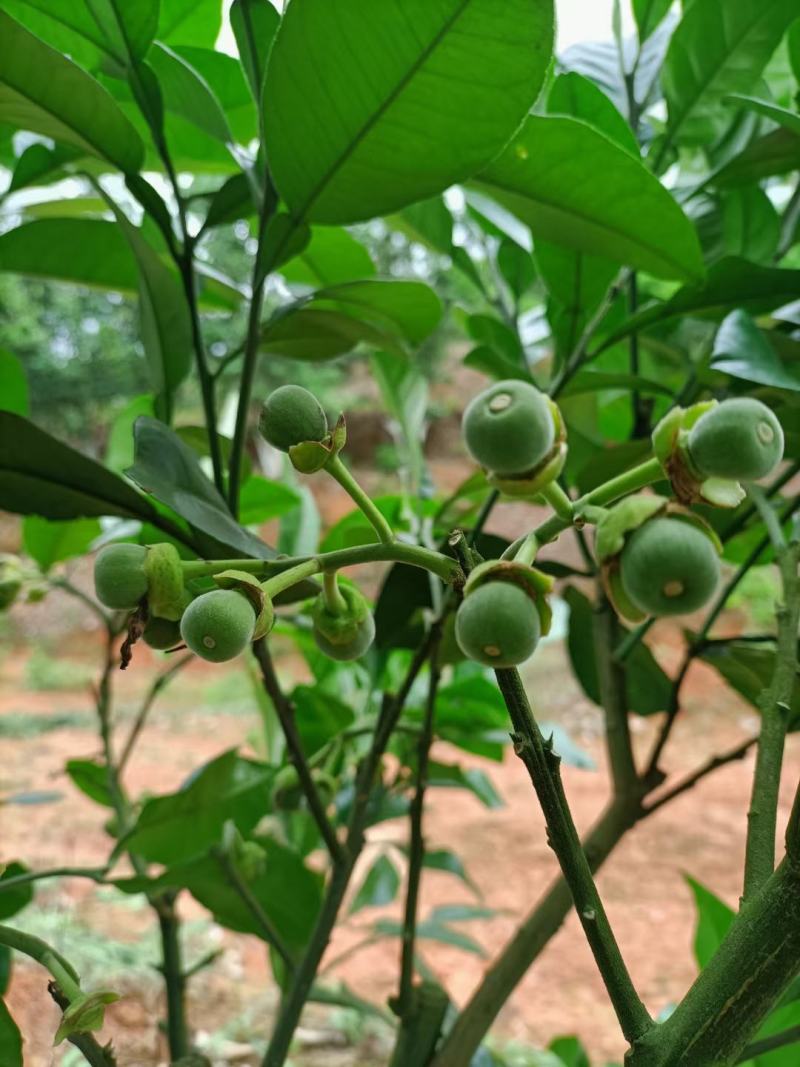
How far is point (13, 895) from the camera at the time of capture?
0.45 meters

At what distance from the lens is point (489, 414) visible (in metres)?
0.20

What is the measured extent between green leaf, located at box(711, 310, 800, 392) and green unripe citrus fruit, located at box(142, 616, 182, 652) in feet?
0.75

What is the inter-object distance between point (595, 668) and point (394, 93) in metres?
0.39

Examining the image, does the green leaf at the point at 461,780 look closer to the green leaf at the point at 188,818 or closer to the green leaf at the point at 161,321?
the green leaf at the point at 188,818

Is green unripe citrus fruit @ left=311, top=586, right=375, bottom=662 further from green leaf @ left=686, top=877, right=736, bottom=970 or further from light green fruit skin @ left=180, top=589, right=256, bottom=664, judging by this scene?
green leaf @ left=686, top=877, right=736, bottom=970

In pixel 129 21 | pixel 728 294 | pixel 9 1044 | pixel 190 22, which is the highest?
pixel 190 22

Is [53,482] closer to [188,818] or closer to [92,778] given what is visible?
[188,818]

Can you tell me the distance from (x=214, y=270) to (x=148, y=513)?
0.24 metres

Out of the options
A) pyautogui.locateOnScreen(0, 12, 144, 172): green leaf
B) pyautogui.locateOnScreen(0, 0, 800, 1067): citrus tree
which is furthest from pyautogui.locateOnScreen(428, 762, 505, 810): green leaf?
pyautogui.locateOnScreen(0, 12, 144, 172): green leaf

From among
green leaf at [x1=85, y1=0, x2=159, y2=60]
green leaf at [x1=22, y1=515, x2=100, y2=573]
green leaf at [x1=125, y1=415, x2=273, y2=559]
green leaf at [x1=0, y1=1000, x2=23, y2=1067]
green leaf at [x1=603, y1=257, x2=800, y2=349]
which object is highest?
green leaf at [x1=85, y1=0, x2=159, y2=60]

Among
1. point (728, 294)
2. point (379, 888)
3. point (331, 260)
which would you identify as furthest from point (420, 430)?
point (379, 888)

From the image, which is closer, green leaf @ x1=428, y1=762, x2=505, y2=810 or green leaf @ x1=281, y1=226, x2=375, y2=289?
green leaf @ x1=281, y1=226, x2=375, y2=289

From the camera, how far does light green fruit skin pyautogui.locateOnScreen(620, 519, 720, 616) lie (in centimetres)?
18

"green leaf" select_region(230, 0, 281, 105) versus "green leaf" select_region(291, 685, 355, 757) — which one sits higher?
"green leaf" select_region(230, 0, 281, 105)
